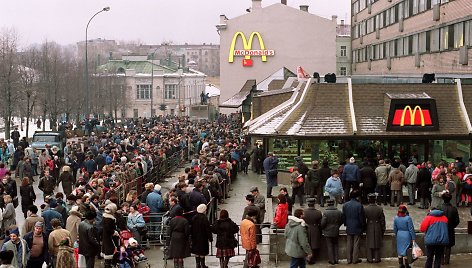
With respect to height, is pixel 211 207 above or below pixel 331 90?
below

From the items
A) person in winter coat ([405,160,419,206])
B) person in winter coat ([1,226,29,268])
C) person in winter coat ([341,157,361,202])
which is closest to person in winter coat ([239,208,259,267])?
person in winter coat ([1,226,29,268])

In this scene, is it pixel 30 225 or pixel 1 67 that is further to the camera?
pixel 1 67

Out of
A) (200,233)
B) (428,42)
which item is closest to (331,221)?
(200,233)

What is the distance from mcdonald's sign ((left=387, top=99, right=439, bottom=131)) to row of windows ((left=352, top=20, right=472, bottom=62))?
1522 centimetres

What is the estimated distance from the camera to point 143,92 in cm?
10744

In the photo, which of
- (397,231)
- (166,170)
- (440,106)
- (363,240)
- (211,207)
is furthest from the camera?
(166,170)

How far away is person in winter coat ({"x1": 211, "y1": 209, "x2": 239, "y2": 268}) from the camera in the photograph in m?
15.1

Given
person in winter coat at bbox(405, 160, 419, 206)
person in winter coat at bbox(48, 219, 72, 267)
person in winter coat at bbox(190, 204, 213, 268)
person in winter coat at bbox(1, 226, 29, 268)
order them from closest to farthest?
1. person in winter coat at bbox(1, 226, 29, 268)
2. person in winter coat at bbox(48, 219, 72, 267)
3. person in winter coat at bbox(190, 204, 213, 268)
4. person in winter coat at bbox(405, 160, 419, 206)

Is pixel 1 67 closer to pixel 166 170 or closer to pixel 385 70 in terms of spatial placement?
pixel 166 170

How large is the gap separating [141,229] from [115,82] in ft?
246

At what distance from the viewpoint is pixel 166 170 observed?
3306cm

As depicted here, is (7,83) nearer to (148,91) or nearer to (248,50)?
(248,50)

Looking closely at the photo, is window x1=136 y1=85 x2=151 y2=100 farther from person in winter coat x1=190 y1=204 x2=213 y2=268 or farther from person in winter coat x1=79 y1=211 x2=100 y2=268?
person in winter coat x1=79 y1=211 x2=100 y2=268

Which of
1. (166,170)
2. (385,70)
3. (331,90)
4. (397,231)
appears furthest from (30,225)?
(385,70)
